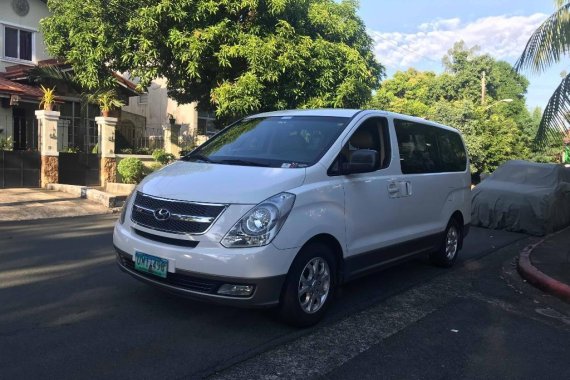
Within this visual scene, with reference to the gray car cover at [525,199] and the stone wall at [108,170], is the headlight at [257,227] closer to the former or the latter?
the gray car cover at [525,199]

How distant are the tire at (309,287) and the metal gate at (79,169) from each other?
13.0 meters

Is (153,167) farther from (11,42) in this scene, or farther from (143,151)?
(11,42)

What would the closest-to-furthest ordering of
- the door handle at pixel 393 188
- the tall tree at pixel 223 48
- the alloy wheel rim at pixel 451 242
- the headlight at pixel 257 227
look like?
the headlight at pixel 257 227 < the door handle at pixel 393 188 < the alloy wheel rim at pixel 451 242 < the tall tree at pixel 223 48

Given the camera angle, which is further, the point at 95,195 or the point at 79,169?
the point at 79,169

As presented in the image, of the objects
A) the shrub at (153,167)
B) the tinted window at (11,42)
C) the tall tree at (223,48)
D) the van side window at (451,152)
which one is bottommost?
the shrub at (153,167)

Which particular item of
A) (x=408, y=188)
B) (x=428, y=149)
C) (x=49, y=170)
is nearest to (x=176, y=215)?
(x=408, y=188)

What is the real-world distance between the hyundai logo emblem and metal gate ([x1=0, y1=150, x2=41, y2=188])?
38.2 ft

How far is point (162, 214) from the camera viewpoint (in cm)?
427

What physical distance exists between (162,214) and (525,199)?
9.40 metres

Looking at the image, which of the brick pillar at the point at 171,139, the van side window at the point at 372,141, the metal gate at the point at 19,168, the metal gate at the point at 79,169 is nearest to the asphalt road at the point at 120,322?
the van side window at the point at 372,141

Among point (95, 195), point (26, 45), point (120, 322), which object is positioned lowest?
point (120, 322)

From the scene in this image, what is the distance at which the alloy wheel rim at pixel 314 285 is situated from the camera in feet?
14.5

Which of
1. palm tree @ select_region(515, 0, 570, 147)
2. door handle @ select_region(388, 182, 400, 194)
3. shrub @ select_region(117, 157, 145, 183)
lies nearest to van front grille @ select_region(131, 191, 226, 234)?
door handle @ select_region(388, 182, 400, 194)

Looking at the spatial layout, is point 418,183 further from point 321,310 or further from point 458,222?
point 321,310
